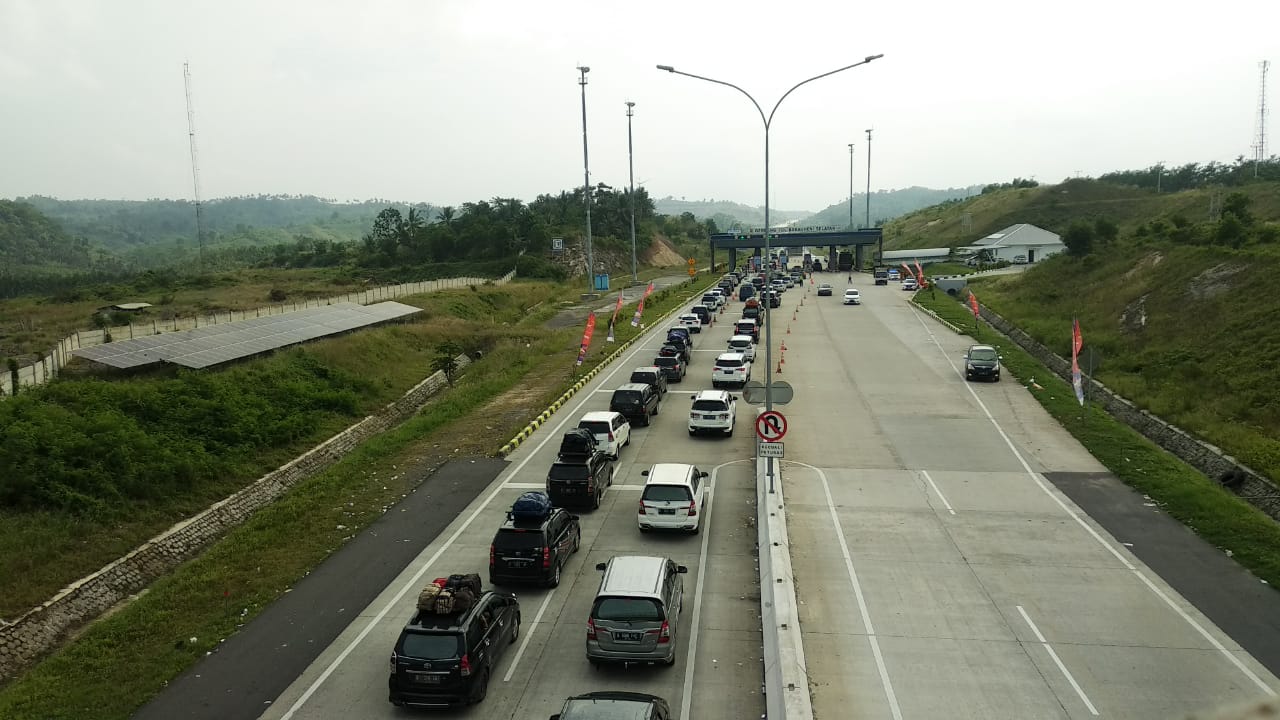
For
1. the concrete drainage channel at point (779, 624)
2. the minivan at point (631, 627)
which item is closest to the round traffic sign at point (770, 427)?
the concrete drainage channel at point (779, 624)

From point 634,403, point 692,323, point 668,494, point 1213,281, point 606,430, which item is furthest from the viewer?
point 692,323

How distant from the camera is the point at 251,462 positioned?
1127 inches

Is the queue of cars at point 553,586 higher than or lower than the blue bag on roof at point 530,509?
lower

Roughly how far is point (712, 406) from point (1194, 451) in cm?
1471

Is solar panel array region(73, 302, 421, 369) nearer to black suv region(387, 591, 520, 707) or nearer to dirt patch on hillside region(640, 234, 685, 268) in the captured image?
black suv region(387, 591, 520, 707)

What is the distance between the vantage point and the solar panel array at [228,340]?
3459 centimetres

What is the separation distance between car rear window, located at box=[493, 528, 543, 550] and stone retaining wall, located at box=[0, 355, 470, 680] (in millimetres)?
9231

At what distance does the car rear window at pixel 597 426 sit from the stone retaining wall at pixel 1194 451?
54.1 feet

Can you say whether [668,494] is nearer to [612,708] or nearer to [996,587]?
[996,587]

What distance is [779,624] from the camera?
13.9m

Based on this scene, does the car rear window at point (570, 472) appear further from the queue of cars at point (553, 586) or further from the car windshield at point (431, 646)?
the car windshield at point (431, 646)

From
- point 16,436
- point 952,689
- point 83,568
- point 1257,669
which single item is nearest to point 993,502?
point 1257,669

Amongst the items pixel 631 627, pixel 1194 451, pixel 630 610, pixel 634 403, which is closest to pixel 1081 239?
pixel 1194 451

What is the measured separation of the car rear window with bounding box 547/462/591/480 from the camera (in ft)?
71.7
